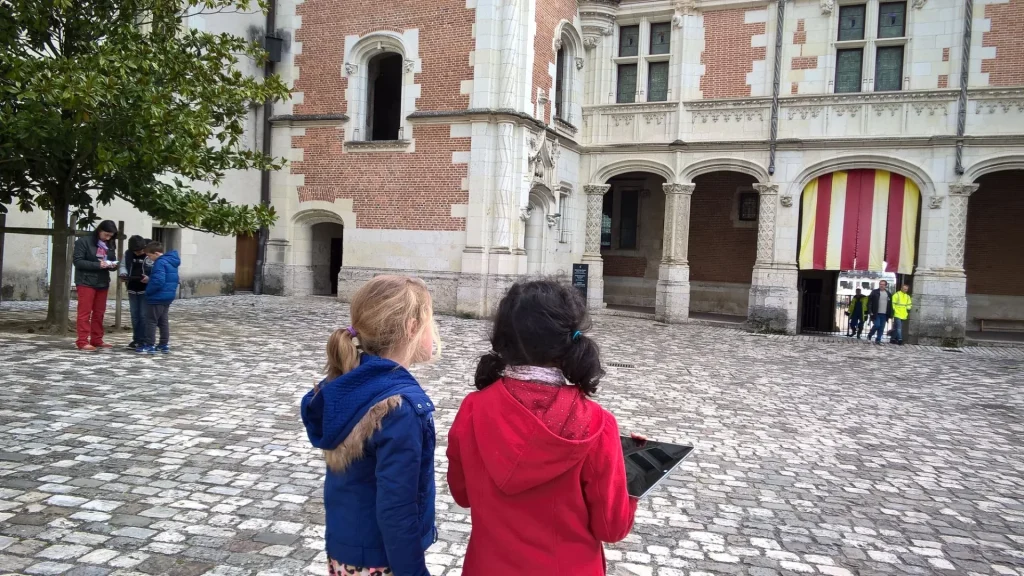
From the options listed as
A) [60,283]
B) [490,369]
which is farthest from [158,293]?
[490,369]

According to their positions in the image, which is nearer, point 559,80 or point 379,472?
point 379,472

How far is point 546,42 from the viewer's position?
17094 mm

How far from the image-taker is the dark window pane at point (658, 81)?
60.8 ft

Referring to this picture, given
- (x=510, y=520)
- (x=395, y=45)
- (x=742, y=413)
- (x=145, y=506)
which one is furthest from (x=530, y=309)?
(x=395, y=45)

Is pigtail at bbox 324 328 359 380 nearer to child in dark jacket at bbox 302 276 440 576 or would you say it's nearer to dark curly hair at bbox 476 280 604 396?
child in dark jacket at bbox 302 276 440 576

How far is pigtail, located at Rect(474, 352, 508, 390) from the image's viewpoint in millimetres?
1991

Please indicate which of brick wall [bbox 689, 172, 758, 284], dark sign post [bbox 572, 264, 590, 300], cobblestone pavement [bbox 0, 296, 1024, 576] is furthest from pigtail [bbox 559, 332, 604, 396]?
brick wall [bbox 689, 172, 758, 284]

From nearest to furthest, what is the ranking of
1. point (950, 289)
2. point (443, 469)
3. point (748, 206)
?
point (443, 469)
point (950, 289)
point (748, 206)

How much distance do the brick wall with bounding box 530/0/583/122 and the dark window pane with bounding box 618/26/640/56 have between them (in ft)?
6.44

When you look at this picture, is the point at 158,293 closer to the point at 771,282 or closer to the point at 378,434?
the point at 378,434

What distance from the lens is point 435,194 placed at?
16.3 meters

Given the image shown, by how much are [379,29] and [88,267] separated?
10.5 meters

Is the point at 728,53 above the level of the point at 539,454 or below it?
above

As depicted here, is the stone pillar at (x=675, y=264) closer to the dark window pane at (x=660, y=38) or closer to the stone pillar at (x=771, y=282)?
the stone pillar at (x=771, y=282)
